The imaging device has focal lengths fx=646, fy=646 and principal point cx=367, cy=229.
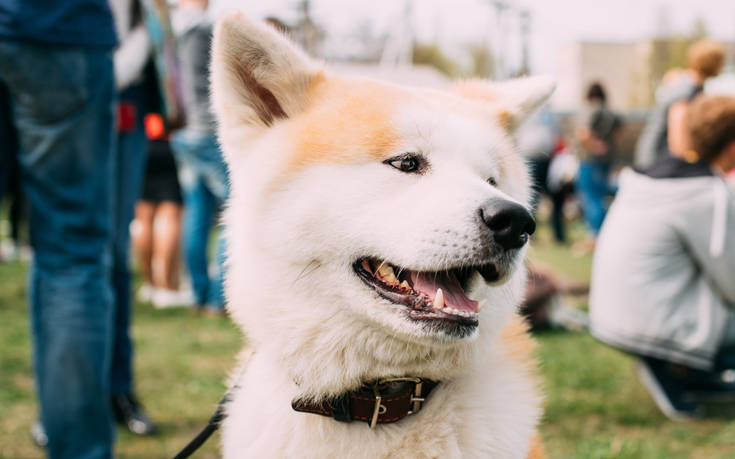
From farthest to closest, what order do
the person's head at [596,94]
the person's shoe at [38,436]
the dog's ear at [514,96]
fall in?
the person's head at [596,94] < the person's shoe at [38,436] < the dog's ear at [514,96]

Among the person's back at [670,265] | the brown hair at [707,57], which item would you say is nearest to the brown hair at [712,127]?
the person's back at [670,265]

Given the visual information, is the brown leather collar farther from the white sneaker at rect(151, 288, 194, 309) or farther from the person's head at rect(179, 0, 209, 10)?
the white sneaker at rect(151, 288, 194, 309)

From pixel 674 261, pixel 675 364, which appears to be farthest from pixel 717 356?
pixel 674 261

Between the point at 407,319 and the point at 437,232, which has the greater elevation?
the point at 437,232

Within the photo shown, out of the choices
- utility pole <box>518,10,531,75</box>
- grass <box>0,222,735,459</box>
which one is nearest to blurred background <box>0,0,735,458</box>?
grass <box>0,222,735,459</box>

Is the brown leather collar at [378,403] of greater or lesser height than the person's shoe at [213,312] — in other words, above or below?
above

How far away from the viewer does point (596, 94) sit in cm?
938

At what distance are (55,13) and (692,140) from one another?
3.18m

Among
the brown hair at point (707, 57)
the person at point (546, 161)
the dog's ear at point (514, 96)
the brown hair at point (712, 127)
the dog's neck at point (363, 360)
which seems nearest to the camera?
the dog's neck at point (363, 360)

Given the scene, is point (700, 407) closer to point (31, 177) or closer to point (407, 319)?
point (407, 319)

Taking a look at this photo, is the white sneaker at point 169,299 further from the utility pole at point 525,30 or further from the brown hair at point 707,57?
the utility pole at point 525,30

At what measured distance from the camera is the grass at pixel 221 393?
2818mm

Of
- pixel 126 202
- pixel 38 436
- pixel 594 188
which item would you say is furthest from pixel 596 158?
pixel 38 436

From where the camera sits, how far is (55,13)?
6.42ft
